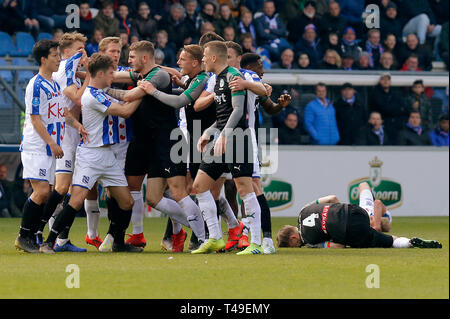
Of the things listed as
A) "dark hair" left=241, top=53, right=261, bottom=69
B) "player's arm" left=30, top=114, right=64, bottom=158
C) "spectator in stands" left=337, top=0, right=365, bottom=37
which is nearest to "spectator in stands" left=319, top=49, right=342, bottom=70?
"spectator in stands" left=337, top=0, right=365, bottom=37

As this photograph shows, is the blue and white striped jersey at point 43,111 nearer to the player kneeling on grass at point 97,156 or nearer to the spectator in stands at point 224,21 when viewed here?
the player kneeling on grass at point 97,156

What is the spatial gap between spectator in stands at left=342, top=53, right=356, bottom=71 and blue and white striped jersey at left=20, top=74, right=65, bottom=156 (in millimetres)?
9869

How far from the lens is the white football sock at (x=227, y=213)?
1101 centimetres

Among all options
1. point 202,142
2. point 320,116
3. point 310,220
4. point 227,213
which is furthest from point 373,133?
point 202,142

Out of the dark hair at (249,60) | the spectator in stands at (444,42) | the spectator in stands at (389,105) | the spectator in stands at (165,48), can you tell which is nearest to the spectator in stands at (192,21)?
the spectator in stands at (165,48)

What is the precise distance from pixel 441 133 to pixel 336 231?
28.2 ft

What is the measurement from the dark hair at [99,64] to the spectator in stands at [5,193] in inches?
268

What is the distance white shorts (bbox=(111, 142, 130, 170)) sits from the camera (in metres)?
10.5

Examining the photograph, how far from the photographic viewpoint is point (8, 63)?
17.3 meters

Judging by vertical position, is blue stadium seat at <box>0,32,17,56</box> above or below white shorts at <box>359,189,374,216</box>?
above

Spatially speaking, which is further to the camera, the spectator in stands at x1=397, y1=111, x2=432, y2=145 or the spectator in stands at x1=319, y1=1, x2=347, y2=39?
the spectator in stands at x1=319, y1=1, x2=347, y2=39

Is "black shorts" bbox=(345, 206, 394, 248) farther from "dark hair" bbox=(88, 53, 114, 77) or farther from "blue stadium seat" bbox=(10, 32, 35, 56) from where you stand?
"blue stadium seat" bbox=(10, 32, 35, 56)

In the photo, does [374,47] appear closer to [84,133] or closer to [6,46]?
[6,46]
